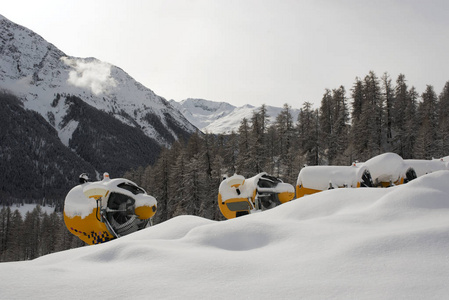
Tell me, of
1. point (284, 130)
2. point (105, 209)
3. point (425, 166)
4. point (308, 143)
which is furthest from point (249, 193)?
point (284, 130)

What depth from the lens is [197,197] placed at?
3544cm

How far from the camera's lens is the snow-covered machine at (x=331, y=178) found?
17656 millimetres

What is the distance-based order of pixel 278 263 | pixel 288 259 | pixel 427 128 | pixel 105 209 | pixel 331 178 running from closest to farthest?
1. pixel 278 263
2. pixel 288 259
3. pixel 105 209
4. pixel 331 178
5. pixel 427 128

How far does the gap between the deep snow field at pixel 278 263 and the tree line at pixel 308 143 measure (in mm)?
29884

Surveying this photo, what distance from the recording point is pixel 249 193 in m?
16.1

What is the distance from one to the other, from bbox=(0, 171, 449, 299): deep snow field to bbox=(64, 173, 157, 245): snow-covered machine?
23.3ft

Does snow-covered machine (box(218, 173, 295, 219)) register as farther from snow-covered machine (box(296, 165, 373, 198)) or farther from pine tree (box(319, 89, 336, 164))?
pine tree (box(319, 89, 336, 164))

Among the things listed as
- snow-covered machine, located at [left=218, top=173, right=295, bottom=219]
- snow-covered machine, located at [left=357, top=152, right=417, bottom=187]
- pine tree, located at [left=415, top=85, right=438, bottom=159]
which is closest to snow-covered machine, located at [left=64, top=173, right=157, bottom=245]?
snow-covered machine, located at [left=218, top=173, right=295, bottom=219]

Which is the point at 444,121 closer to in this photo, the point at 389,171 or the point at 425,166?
the point at 425,166

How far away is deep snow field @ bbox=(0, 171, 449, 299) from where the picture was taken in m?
2.99

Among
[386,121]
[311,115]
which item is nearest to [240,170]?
[311,115]

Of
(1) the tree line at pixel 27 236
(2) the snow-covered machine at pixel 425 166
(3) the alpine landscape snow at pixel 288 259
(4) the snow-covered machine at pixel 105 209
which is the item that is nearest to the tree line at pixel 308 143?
(2) the snow-covered machine at pixel 425 166

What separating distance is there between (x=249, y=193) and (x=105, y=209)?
7006 mm

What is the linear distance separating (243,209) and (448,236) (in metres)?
12.8
